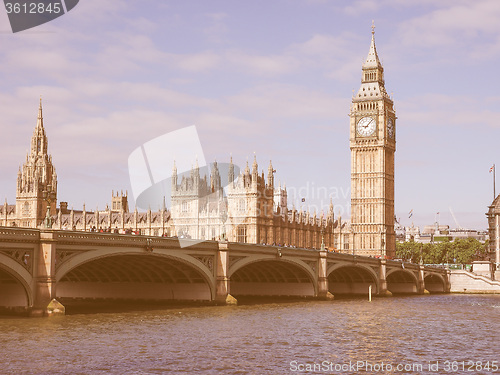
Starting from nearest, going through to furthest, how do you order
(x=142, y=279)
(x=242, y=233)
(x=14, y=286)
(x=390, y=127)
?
(x=14, y=286) < (x=142, y=279) < (x=242, y=233) < (x=390, y=127)

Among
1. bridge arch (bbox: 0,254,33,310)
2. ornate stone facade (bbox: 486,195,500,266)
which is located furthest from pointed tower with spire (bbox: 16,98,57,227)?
bridge arch (bbox: 0,254,33,310)

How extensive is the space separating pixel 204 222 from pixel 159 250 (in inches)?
3212

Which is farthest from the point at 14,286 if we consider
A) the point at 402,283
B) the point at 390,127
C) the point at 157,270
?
the point at 390,127

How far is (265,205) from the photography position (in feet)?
458

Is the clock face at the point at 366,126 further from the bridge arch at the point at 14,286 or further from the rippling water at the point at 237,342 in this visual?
the bridge arch at the point at 14,286

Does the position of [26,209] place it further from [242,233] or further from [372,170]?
[372,170]

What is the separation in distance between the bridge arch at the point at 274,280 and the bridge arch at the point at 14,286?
3406cm

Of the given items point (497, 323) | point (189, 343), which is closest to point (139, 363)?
point (189, 343)

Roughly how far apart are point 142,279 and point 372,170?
9696cm

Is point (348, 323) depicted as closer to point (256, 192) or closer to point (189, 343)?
point (189, 343)

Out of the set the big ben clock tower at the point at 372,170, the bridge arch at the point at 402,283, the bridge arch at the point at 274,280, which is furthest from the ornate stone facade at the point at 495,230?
the bridge arch at the point at 274,280

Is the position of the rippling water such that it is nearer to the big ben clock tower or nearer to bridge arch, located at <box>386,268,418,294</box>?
bridge arch, located at <box>386,268,418,294</box>

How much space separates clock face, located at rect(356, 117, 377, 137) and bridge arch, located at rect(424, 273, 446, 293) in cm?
4114

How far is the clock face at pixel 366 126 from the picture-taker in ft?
549
